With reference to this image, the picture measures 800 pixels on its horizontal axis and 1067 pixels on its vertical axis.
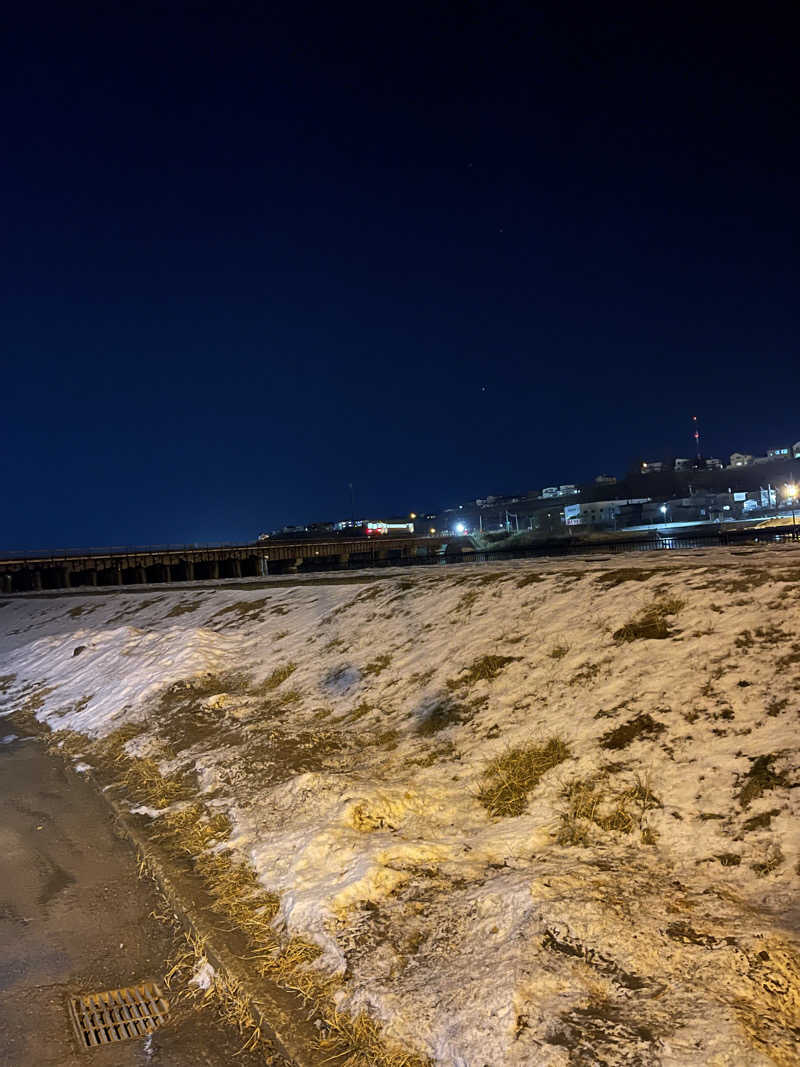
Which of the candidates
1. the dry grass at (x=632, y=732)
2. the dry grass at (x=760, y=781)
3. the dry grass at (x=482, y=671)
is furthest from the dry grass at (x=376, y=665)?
the dry grass at (x=760, y=781)

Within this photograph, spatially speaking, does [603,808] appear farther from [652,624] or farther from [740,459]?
[740,459]

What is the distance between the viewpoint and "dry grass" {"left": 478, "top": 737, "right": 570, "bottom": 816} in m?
6.67

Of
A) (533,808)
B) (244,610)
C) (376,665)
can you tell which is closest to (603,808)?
(533,808)

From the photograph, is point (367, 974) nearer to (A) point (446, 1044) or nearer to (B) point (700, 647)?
(A) point (446, 1044)

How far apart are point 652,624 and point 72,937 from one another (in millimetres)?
6603

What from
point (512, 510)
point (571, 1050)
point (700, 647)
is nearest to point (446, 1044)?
Answer: point (571, 1050)

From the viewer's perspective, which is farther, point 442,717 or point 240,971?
point 442,717

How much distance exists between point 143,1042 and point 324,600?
11.9 m

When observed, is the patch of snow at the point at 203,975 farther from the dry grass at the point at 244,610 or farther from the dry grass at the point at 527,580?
the dry grass at the point at 244,610

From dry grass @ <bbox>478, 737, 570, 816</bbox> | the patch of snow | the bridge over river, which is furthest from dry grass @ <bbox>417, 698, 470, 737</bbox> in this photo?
the bridge over river

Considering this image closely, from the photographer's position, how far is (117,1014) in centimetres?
455

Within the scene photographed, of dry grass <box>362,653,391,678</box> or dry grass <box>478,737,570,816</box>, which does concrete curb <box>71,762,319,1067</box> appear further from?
dry grass <box>362,653,391,678</box>

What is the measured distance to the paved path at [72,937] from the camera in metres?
4.20

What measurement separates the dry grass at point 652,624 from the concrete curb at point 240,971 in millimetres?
Result: 5348
